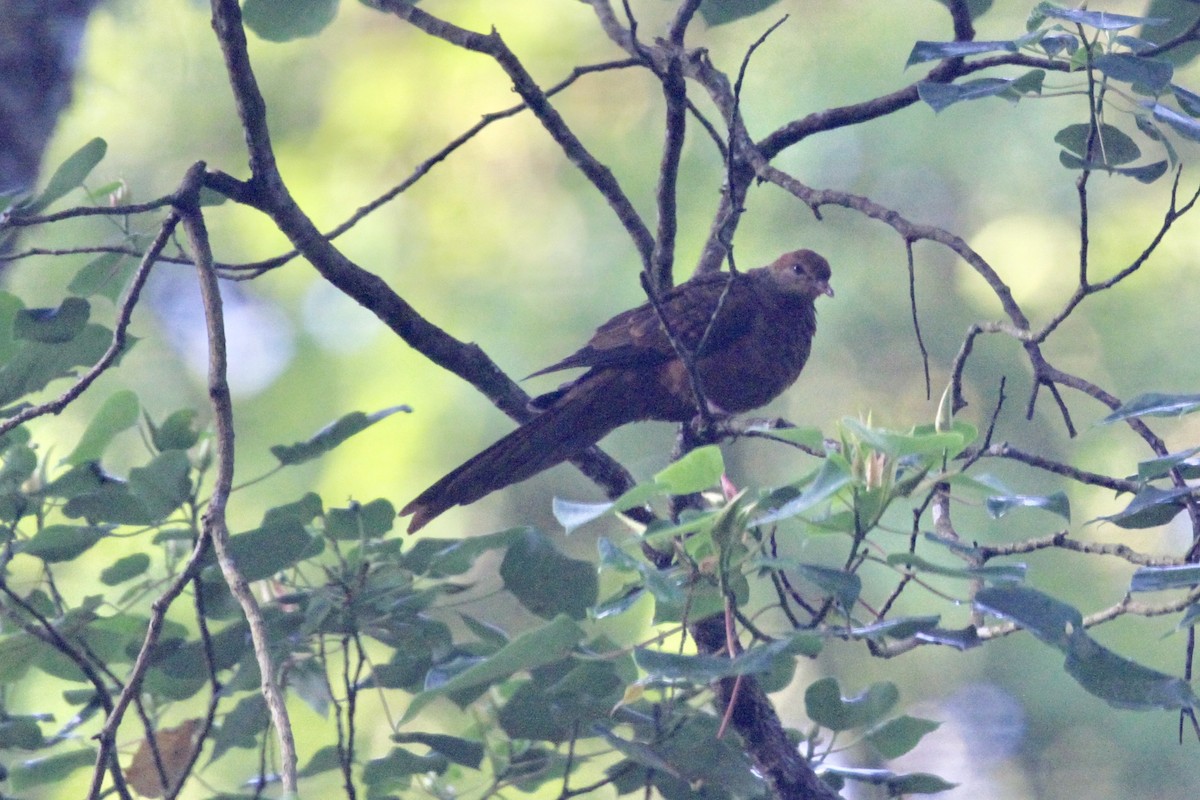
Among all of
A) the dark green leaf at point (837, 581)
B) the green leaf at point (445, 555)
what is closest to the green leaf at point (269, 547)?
the green leaf at point (445, 555)

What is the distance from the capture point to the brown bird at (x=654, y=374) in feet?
9.22

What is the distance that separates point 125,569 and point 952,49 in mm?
1485

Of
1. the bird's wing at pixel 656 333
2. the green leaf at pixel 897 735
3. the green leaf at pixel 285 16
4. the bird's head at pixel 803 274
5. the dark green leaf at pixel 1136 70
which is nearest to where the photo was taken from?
the dark green leaf at pixel 1136 70

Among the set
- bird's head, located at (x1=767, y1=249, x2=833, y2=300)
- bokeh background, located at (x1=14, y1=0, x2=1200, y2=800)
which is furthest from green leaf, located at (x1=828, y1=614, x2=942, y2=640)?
bokeh background, located at (x1=14, y1=0, x2=1200, y2=800)

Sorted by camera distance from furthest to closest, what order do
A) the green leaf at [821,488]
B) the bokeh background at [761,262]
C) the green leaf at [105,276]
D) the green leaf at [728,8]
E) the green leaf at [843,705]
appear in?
1. the bokeh background at [761,262]
2. the green leaf at [728,8]
3. the green leaf at [105,276]
4. the green leaf at [843,705]
5. the green leaf at [821,488]

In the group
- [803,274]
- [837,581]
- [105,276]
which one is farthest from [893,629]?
[803,274]

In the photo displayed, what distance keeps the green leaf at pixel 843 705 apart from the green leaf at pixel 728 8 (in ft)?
5.06

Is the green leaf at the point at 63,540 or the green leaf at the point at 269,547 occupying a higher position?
the green leaf at the point at 63,540

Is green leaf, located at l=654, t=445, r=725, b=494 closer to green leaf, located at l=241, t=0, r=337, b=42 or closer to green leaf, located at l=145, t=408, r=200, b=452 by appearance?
green leaf, located at l=145, t=408, r=200, b=452

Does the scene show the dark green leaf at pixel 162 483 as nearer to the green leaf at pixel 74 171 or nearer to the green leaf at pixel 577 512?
the green leaf at pixel 74 171

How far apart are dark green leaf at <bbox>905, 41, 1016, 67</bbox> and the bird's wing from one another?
1289 millimetres

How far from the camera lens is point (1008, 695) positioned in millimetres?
5270

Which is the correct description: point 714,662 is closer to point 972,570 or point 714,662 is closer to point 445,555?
point 972,570

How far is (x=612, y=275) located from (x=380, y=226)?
1317 millimetres
